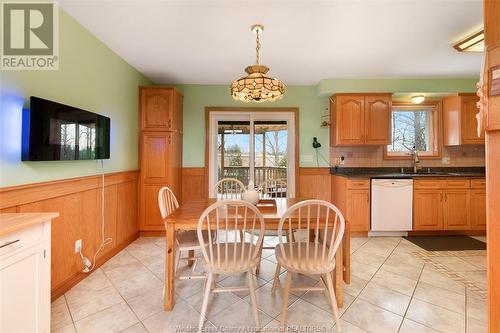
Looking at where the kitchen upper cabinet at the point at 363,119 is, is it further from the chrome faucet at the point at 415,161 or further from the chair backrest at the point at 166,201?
the chair backrest at the point at 166,201

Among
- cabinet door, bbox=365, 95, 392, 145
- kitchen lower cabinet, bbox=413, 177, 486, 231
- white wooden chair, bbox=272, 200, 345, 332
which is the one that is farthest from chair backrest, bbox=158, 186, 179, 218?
kitchen lower cabinet, bbox=413, 177, 486, 231

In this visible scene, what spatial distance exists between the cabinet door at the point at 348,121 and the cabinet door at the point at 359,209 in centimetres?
88

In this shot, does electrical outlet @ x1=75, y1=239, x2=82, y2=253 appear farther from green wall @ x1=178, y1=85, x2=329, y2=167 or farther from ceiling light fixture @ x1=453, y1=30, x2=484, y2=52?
ceiling light fixture @ x1=453, y1=30, x2=484, y2=52

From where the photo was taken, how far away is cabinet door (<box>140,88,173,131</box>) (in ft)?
11.6

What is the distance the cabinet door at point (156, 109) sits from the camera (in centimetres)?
352

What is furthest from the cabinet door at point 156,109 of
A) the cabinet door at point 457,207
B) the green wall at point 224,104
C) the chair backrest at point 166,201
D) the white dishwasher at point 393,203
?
the cabinet door at point 457,207

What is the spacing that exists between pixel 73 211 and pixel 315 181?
354 centimetres

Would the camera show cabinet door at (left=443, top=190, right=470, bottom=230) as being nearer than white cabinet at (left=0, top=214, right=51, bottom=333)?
No

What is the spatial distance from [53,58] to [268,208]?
2.29 meters

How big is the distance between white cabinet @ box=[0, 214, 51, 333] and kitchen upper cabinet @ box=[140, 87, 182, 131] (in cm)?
233

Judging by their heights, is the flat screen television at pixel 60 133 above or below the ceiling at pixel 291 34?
below

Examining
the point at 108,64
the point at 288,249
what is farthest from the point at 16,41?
the point at 288,249

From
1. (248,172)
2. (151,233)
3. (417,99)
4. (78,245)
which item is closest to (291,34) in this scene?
(248,172)

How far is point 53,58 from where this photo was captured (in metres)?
2.00
